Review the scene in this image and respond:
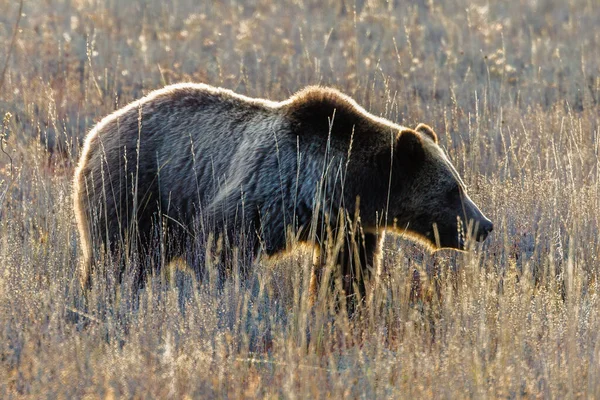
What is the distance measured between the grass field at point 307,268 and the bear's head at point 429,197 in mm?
245

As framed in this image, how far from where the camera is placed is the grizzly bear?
5.31 metres

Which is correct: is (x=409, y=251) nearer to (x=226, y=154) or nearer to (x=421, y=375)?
(x=226, y=154)

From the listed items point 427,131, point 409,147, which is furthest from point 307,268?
point 427,131

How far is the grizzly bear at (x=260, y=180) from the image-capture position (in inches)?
209

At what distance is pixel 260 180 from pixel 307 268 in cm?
112

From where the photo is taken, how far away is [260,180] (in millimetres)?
5324

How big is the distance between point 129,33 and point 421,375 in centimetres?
1000


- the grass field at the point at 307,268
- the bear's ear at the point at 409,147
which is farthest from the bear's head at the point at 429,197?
the grass field at the point at 307,268

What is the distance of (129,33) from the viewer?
13.0 m

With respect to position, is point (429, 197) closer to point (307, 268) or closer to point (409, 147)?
point (409, 147)

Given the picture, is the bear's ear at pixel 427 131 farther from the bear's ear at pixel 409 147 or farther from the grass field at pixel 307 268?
the grass field at pixel 307 268

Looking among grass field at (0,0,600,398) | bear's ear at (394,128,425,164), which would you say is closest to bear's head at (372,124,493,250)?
bear's ear at (394,128,425,164)

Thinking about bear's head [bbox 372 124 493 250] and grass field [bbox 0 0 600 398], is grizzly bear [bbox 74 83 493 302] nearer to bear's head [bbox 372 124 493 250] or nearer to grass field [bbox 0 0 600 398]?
bear's head [bbox 372 124 493 250]

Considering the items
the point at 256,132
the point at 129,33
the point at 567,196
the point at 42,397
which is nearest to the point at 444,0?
the point at 129,33
